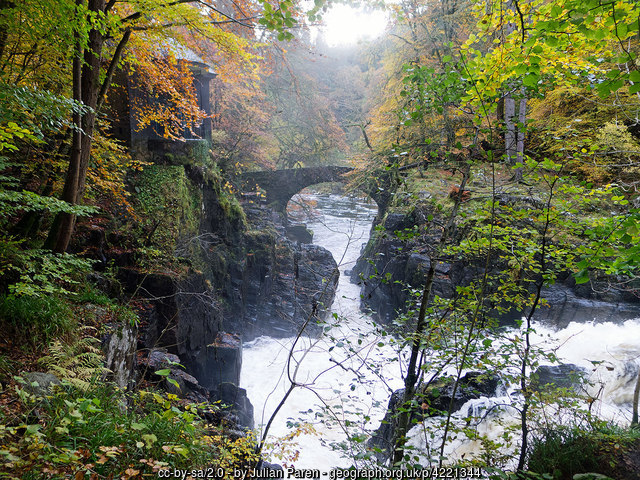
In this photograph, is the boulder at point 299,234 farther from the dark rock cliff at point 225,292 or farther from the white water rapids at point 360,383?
the white water rapids at point 360,383

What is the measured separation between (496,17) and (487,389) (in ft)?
21.7

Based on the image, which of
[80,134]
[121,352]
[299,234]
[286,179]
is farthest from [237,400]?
[299,234]

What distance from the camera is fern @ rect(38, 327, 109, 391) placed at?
9.78 ft

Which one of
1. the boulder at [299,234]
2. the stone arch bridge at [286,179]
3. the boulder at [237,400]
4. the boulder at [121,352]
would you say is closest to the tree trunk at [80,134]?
the boulder at [121,352]

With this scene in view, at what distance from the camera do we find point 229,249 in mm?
11844

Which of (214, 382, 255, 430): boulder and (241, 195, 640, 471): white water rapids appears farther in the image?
(214, 382, 255, 430): boulder

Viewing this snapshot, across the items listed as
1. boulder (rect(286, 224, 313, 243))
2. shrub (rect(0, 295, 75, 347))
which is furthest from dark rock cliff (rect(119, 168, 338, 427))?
boulder (rect(286, 224, 313, 243))

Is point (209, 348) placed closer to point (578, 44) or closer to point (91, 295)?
point (91, 295)

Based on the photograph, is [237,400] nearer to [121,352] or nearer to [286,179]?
[121,352]

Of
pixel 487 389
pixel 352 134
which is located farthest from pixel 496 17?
pixel 352 134

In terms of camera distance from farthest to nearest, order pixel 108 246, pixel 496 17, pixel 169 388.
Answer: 1. pixel 108 246
2. pixel 169 388
3. pixel 496 17

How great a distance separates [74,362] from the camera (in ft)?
11.1

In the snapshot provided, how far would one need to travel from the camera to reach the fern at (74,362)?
2982mm

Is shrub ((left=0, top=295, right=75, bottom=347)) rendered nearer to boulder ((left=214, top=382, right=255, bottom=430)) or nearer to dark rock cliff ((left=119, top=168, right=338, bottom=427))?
dark rock cliff ((left=119, top=168, right=338, bottom=427))
